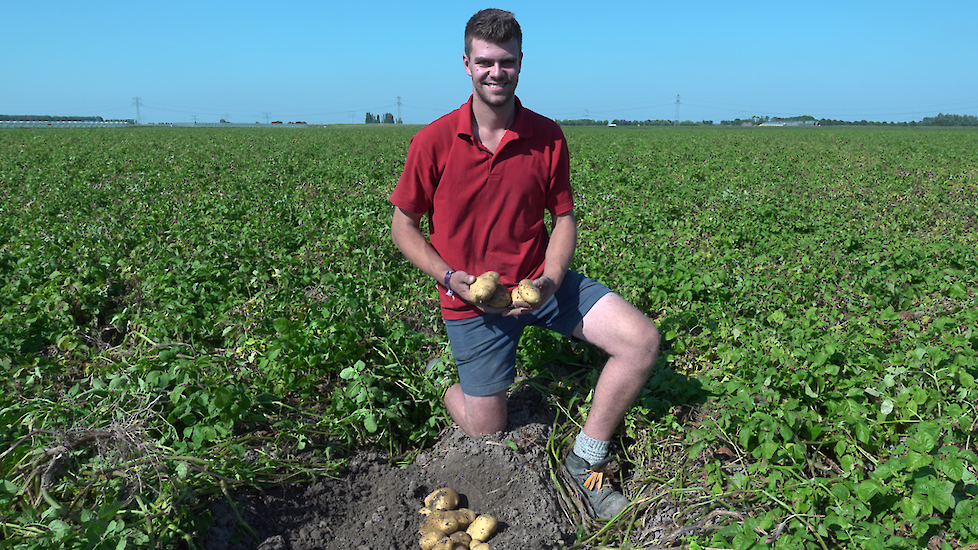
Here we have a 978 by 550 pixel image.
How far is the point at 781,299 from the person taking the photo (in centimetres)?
436

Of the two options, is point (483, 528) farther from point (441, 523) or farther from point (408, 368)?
point (408, 368)

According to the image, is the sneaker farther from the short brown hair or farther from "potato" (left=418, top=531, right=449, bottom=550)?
the short brown hair

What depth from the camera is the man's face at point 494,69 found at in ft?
8.02

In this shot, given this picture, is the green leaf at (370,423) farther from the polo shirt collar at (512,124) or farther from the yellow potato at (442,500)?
the polo shirt collar at (512,124)

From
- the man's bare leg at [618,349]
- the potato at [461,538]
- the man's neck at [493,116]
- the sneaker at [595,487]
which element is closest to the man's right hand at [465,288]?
the man's bare leg at [618,349]

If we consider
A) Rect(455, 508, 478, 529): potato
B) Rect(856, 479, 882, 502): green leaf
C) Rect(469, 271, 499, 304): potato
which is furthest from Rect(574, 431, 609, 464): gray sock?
Rect(856, 479, 882, 502): green leaf

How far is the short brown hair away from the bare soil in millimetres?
1897

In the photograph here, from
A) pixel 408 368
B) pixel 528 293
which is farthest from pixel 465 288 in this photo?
pixel 408 368

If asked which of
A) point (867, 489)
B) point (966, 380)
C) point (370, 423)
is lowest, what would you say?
point (370, 423)

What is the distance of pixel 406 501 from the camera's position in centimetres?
279

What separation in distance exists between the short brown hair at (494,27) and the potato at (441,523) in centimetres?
201

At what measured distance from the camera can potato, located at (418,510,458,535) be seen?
100 inches

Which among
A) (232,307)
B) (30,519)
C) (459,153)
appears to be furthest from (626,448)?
(232,307)

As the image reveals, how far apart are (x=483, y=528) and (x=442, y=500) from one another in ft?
0.82
